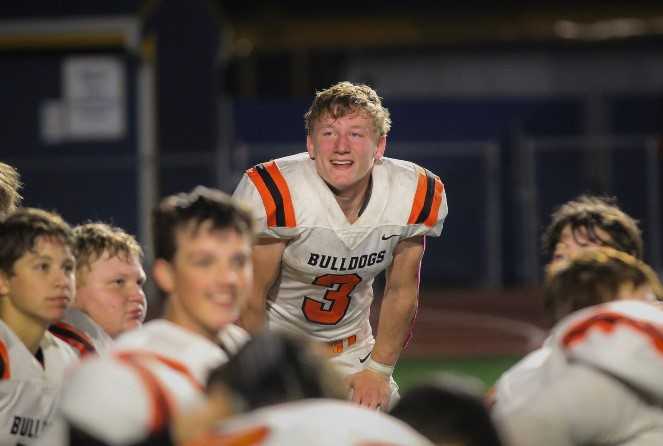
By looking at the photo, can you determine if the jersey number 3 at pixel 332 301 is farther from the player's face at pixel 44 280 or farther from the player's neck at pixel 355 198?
the player's face at pixel 44 280

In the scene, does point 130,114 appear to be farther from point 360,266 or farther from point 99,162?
point 360,266

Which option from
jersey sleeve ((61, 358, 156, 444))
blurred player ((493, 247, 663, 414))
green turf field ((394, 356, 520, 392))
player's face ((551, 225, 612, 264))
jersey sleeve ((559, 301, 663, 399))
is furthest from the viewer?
green turf field ((394, 356, 520, 392))

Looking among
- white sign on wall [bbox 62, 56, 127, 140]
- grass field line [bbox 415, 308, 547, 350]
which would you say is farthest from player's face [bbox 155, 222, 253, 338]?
white sign on wall [bbox 62, 56, 127, 140]

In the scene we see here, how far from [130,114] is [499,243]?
6047 millimetres

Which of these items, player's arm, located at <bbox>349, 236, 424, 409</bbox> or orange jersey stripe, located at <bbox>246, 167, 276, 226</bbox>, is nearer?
orange jersey stripe, located at <bbox>246, 167, 276, 226</bbox>

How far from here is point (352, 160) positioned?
487 centimetres

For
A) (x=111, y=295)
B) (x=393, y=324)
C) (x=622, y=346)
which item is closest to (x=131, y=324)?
(x=111, y=295)

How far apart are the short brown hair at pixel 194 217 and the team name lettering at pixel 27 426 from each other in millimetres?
1105

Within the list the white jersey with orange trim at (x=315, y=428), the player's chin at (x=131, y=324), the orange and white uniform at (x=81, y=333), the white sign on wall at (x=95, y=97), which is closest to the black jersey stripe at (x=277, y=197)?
the player's chin at (x=131, y=324)

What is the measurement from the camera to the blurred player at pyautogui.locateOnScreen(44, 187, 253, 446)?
2.71m

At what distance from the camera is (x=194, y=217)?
3.28 meters

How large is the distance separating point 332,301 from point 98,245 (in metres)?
1.12

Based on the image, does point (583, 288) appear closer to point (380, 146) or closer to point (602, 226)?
point (602, 226)

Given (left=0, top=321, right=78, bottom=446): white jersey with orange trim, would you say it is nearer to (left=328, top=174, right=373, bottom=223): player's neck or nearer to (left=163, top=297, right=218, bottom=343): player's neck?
(left=163, top=297, right=218, bottom=343): player's neck
